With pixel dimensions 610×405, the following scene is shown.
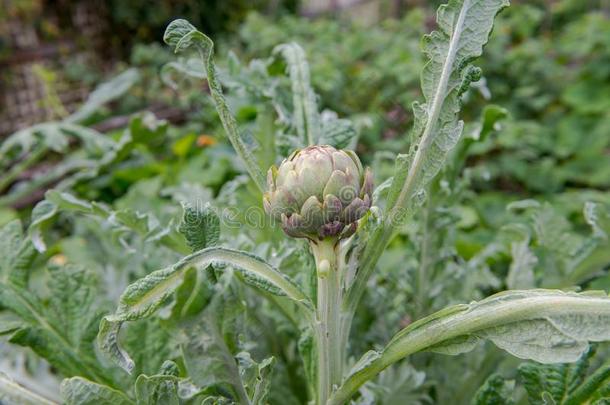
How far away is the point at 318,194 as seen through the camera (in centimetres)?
41

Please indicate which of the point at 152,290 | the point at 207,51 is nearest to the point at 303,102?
the point at 207,51

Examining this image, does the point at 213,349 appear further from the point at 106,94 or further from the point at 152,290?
the point at 106,94

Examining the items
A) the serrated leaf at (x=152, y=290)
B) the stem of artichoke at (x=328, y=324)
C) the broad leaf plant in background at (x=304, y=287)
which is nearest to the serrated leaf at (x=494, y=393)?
the broad leaf plant in background at (x=304, y=287)

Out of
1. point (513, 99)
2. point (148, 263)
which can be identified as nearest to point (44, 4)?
point (513, 99)

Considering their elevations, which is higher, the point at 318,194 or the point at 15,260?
the point at 318,194

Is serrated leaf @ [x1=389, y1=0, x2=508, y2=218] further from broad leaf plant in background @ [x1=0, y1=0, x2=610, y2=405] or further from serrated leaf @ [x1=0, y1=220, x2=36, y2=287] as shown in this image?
serrated leaf @ [x1=0, y1=220, x2=36, y2=287]

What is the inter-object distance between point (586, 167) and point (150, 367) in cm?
172

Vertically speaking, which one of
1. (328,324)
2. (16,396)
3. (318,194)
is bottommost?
(16,396)

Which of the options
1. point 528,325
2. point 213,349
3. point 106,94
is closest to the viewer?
point 528,325

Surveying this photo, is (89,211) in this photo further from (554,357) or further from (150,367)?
(554,357)

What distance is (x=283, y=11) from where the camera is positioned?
166 inches

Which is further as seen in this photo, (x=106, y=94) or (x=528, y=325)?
(x=106, y=94)

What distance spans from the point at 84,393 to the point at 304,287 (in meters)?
0.20

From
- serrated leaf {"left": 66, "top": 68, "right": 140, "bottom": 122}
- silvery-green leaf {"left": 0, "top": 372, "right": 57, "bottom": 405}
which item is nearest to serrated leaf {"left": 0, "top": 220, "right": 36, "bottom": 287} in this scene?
silvery-green leaf {"left": 0, "top": 372, "right": 57, "bottom": 405}
